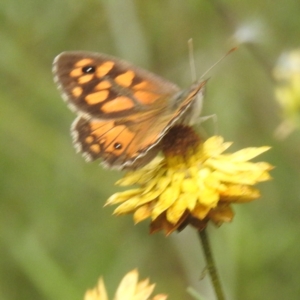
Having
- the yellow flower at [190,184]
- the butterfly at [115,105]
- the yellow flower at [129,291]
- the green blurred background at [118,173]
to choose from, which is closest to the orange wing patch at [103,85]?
the butterfly at [115,105]

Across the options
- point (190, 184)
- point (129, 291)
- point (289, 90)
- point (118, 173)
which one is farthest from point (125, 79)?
point (118, 173)

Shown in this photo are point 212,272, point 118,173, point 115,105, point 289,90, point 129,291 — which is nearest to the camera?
point 212,272

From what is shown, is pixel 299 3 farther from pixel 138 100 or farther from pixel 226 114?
pixel 138 100

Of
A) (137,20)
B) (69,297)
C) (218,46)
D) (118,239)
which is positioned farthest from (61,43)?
(69,297)

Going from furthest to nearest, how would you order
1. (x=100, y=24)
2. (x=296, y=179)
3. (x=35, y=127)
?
(x=100, y=24) → (x=35, y=127) → (x=296, y=179)

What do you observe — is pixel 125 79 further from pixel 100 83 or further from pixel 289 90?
pixel 289 90

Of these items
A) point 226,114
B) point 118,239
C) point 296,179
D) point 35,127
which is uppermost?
point 35,127

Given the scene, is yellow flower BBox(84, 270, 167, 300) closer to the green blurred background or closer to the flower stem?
the flower stem
